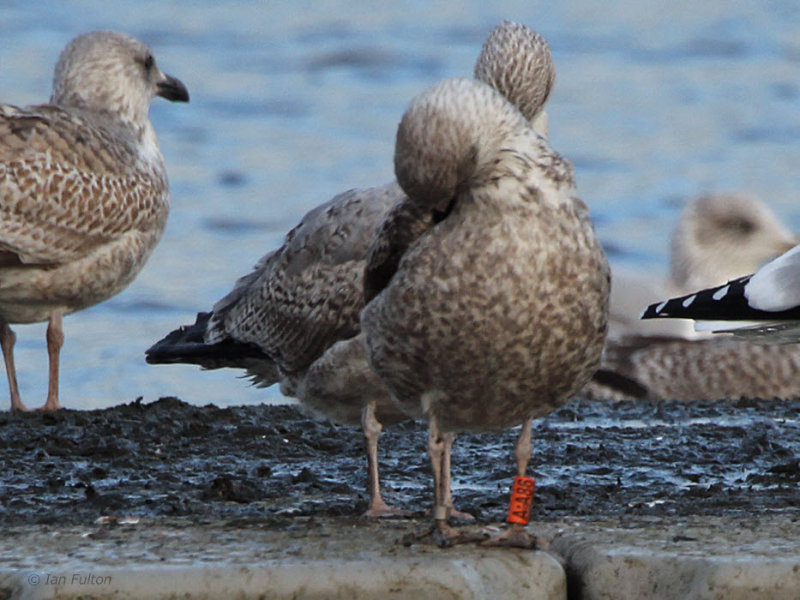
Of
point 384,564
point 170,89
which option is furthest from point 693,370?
point 384,564

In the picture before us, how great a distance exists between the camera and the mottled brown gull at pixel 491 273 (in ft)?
10.9

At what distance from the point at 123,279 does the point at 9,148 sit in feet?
2.35

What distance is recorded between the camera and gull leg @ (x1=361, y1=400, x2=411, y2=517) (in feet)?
13.2

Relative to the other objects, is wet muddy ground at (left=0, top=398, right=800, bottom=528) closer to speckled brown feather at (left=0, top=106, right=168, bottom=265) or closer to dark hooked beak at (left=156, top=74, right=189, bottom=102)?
speckled brown feather at (left=0, top=106, right=168, bottom=265)

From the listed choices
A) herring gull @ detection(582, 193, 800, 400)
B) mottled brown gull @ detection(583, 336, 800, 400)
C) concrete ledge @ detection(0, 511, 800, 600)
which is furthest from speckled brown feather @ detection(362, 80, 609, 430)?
mottled brown gull @ detection(583, 336, 800, 400)

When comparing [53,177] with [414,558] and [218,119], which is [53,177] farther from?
[218,119]

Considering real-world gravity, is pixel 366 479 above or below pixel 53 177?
below

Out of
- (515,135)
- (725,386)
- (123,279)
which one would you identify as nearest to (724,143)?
(725,386)

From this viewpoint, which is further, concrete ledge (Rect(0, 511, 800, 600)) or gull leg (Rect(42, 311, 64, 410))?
gull leg (Rect(42, 311, 64, 410))

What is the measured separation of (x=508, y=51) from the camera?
534 cm

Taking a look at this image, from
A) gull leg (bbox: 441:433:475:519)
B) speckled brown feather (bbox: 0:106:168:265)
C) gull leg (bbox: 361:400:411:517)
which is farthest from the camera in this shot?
speckled brown feather (bbox: 0:106:168:265)

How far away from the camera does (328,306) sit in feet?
16.3

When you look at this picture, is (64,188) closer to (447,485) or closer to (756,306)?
(756,306)

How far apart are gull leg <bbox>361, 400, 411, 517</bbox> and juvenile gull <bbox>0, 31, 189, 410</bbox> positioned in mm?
2230
